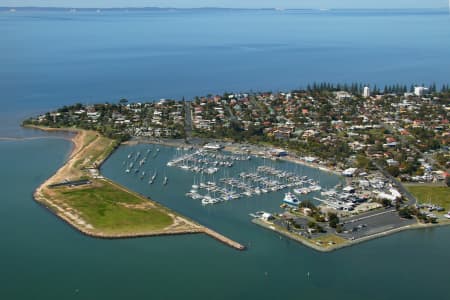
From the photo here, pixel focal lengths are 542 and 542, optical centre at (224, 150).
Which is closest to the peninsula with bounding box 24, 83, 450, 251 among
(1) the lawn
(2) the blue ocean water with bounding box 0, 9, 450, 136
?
(1) the lawn

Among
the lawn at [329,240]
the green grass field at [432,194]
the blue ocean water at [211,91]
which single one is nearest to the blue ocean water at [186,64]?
the blue ocean water at [211,91]

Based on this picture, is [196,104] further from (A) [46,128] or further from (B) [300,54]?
(B) [300,54]

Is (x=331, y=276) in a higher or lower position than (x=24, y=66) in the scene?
lower

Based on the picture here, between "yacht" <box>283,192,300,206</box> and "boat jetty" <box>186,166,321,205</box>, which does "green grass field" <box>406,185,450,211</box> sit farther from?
"yacht" <box>283,192,300,206</box>

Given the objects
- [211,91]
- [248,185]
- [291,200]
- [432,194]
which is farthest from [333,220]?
[211,91]

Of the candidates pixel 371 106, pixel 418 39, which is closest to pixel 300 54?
pixel 418 39

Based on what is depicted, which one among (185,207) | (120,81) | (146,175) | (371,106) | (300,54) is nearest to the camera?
(185,207)

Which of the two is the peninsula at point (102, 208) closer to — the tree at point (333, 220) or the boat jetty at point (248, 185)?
the boat jetty at point (248, 185)
